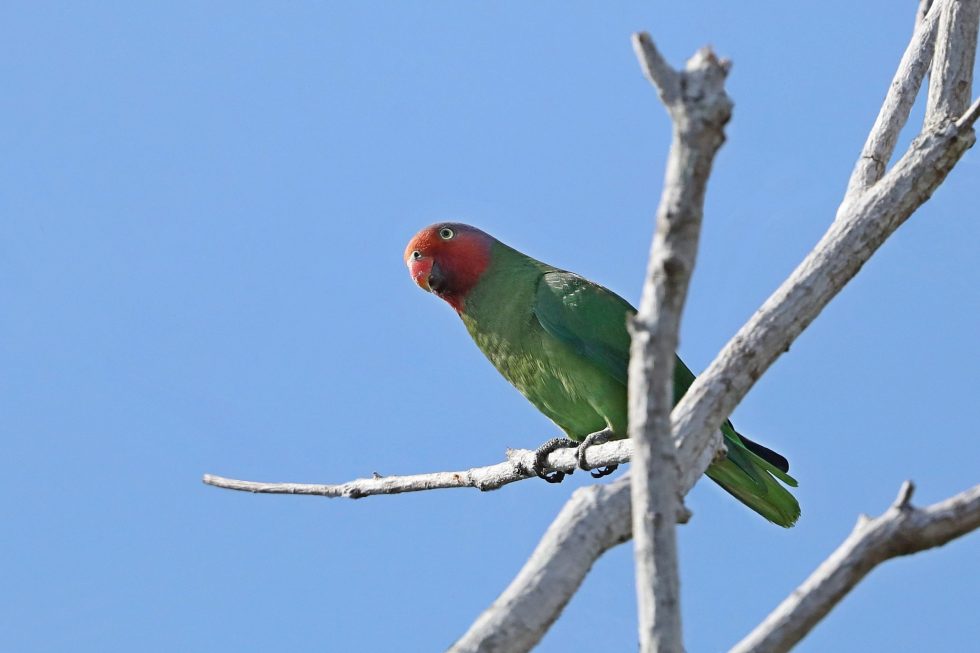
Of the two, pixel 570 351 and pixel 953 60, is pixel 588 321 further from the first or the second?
pixel 953 60

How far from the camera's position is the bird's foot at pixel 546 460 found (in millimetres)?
5305

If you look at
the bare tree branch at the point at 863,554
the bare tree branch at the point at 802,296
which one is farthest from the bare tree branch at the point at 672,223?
the bare tree branch at the point at 802,296

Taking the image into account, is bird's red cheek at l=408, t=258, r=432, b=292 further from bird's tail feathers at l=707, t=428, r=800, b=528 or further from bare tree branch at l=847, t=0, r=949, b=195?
bare tree branch at l=847, t=0, r=949, b=195

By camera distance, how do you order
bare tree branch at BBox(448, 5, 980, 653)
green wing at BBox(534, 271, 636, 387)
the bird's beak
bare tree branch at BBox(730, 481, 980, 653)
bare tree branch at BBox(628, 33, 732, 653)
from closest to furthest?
bare tree branch at BBox(628, 33, 732, 653) → bare tree branch at BBox(730, 481, 980, 653) → bare tree branch at BBox(448, 5, 980, 653) → green wing at BBox(534, 271, 636, 387) → the bird's beak

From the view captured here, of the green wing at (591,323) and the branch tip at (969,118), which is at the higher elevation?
the green wing at (591,323)

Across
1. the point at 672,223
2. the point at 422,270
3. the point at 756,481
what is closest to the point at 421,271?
the point at 422,270

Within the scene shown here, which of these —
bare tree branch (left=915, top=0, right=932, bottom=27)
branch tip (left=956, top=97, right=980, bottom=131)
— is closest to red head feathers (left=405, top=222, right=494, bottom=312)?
bare tree branch (left=915, top=0, right=932, bottom=27)

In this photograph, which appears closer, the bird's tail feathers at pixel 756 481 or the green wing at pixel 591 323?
the bird's tail feathers at pixel 756 481

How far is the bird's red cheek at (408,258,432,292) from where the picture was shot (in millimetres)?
6340

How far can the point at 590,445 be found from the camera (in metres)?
5.38

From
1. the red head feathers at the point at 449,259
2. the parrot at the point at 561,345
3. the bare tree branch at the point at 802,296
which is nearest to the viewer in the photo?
the bare tree branch at the point at 802,296

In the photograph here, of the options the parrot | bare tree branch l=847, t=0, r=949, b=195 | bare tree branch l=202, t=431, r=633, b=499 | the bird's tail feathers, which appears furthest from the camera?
the parrot

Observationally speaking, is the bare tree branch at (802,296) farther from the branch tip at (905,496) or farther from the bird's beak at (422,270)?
the bird's beak at (422,270)

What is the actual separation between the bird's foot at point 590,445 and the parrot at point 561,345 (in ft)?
0.04
